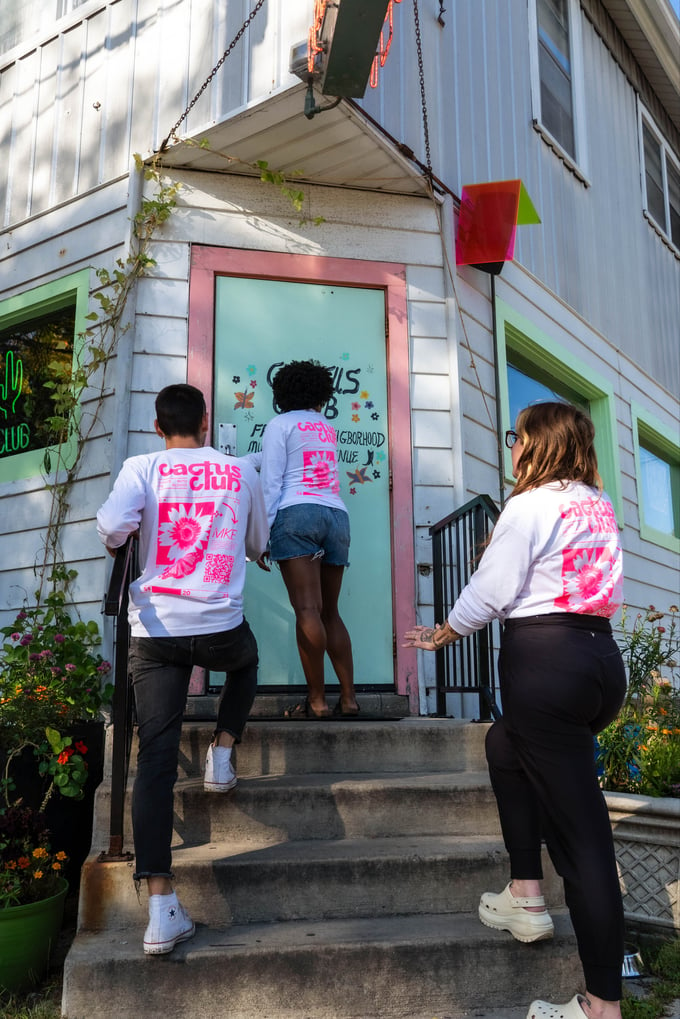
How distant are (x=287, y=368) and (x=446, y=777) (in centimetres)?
196

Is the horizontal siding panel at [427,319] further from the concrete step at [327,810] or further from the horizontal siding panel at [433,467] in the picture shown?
the concrete step at [327,810]

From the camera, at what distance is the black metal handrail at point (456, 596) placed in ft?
13.4

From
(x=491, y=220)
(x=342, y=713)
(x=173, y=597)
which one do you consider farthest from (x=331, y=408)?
(x=173, y=597)

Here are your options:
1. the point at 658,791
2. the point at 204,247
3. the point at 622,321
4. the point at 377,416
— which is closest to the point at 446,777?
the point at 658,791

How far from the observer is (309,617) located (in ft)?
12.2

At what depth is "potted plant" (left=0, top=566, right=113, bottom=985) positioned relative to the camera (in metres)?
2.92

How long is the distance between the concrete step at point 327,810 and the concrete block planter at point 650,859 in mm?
707

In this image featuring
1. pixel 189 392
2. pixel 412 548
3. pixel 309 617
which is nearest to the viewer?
pixel 189 392

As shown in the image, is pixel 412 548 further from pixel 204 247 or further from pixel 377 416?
pixel 204 247

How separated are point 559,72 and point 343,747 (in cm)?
600

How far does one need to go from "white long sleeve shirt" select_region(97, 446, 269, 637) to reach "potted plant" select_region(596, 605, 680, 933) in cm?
192

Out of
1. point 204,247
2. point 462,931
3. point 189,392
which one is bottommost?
point 462,931

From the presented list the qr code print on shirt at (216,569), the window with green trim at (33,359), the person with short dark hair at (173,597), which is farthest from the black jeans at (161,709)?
the window with green trim at (33,359)

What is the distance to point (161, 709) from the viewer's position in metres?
2.61
